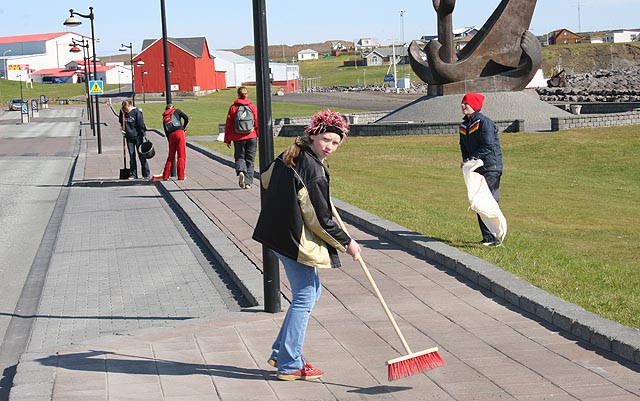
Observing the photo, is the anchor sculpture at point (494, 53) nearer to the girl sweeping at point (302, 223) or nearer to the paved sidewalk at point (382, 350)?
the paved sidewalk at point (382, 350)

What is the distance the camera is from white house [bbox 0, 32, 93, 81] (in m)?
171

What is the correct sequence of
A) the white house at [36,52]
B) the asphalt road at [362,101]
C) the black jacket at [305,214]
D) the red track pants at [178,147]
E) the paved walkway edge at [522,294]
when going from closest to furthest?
the black jacket at [305,214] < the paved walkway edge at [522,294] < the red track pants at [178,147] < the asphalt road at [362,101] < the white house at [36,52]

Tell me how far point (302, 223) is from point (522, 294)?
262 centimetres

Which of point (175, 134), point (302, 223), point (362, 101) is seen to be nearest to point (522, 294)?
point (302, 223)

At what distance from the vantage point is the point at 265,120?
8234 millimetres

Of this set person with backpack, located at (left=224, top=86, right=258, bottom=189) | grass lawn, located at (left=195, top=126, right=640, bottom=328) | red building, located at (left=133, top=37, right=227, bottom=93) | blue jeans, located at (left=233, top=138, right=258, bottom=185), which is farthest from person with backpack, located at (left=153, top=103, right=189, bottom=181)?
red building, located at (left=133, top=37, right=227, bottom=93)

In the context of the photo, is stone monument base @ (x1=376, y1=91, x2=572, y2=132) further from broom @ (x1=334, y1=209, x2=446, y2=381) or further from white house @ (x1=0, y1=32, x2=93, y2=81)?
white house @ (x1=0, y1=32, x2=93, y2=81)

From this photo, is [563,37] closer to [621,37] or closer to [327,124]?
[621,37]

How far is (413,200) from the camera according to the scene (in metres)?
17.7

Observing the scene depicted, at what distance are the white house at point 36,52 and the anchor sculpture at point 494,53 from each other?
141 m

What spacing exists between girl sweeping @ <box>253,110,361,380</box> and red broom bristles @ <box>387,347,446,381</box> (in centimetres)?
56

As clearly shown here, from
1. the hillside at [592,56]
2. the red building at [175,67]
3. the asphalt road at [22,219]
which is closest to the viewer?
the asphalt road at [22,219]

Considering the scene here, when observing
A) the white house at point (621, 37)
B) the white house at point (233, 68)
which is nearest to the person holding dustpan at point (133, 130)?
the white house at point (233, 68)

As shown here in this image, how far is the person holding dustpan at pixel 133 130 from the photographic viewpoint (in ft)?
72.0
